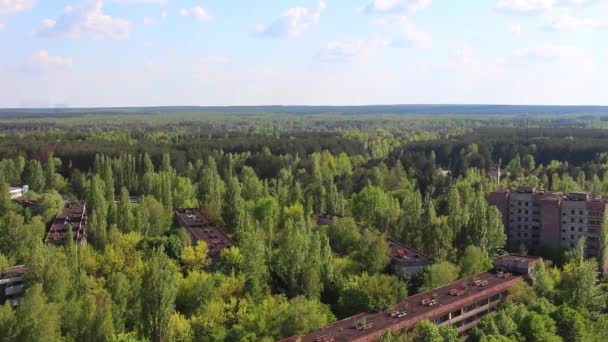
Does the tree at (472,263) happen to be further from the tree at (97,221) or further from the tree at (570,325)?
the tree at (97,221)

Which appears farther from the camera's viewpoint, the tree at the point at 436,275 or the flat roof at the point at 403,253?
the flat roof at the point at 403,253

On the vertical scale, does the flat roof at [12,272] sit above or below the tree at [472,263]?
above

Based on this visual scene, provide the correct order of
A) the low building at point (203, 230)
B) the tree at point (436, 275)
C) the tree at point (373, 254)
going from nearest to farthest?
the tree at point (436, 275)
the tree at point (373, 254)
the low building at point (203, 230)

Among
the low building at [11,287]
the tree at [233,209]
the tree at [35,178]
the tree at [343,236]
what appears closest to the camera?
the low building at [11,287]

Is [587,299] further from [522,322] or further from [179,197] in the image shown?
[179,197]

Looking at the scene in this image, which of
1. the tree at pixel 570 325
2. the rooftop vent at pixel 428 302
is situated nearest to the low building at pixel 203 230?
the rooftop vent at pixel 428 302

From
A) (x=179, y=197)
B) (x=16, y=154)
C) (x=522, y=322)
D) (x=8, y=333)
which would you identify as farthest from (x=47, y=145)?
(x=522, y=322)
